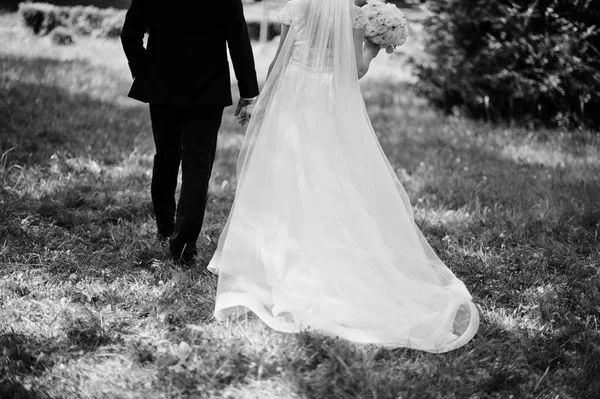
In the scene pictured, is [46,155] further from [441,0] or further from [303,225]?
[441,0]

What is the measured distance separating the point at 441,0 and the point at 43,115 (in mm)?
5784

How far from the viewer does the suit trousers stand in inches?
152

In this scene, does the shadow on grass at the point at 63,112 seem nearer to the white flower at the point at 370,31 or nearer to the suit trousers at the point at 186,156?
the suit trousers at the point at 186,156

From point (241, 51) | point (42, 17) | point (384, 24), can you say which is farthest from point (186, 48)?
point (42, 17)

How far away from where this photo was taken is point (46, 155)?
6102 mm

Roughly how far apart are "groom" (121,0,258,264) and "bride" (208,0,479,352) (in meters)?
0.27

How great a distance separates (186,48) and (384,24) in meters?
1.26

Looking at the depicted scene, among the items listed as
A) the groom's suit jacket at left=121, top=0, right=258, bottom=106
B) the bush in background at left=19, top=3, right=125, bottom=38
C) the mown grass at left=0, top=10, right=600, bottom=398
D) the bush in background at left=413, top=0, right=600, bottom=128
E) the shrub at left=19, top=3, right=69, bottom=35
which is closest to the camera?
the mown grass at left=0, top=10, right=600, bottom=398

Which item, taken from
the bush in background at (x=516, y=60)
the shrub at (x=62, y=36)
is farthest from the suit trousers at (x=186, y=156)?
the shrub at (x=62, y=36)

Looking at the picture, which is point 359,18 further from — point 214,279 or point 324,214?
point 214,279

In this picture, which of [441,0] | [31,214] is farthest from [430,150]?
[31,214]

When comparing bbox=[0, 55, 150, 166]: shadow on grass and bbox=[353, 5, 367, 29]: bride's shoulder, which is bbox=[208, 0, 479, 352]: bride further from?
bbox=[0, 55, 150, 166]: shadow on grass

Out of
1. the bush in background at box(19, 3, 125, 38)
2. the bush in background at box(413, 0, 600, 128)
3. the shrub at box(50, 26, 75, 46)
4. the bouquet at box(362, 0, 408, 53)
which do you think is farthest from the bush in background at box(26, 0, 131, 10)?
the bouquet at box(362, 0, 408, 53)

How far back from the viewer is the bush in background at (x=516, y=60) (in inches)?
290
